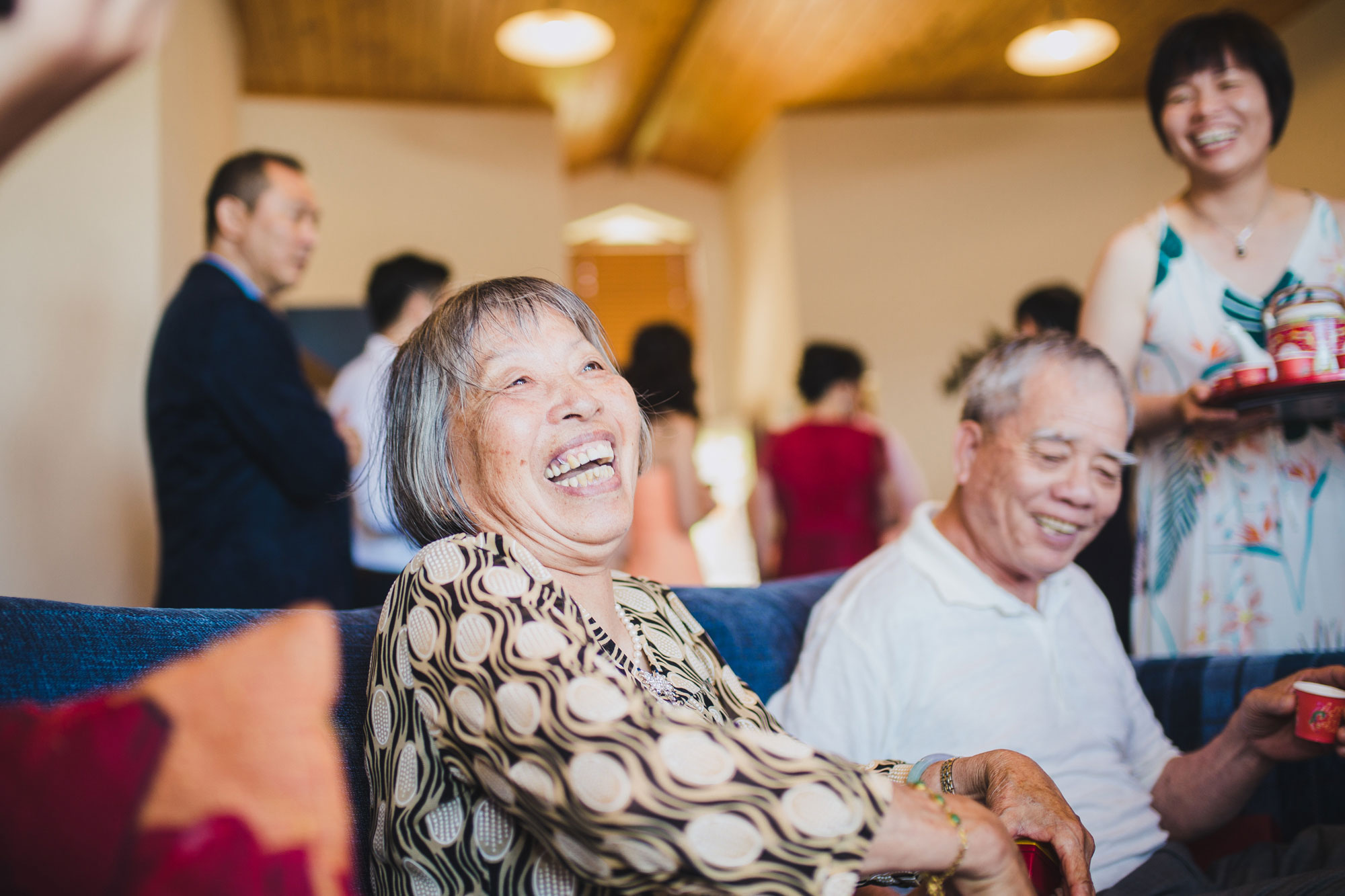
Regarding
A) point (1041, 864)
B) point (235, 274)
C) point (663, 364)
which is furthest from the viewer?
point (663, 364)

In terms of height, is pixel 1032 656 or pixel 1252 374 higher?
pixel 1252 374

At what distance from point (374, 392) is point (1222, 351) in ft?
5.95

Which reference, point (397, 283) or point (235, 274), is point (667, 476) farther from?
point (235, 274)

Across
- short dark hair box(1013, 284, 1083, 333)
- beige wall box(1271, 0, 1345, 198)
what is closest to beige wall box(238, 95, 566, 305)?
short dark hair box(1013, 284, 1083, 333)

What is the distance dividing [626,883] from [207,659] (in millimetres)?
358

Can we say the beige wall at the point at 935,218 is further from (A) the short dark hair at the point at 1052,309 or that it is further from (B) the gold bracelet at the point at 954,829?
(B) the gold bracelet at the point at 954,829

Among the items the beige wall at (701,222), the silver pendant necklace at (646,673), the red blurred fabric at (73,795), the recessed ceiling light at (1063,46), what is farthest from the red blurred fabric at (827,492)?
the beige wall at (701,222)

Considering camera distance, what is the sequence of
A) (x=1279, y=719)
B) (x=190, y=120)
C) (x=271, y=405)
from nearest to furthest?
1. (x=1279, y=719)
2. (x=271, y=405)
3. (x=190, y=120)

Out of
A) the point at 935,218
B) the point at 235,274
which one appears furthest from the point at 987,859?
the point at 935,218

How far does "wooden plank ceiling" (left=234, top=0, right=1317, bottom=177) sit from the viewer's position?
5.19 meters

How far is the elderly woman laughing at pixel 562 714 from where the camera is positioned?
75 cm

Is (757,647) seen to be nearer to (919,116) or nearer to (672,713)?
(672,713)

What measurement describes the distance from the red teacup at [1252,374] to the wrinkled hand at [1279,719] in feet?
1.56

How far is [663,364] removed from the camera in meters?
3.19
